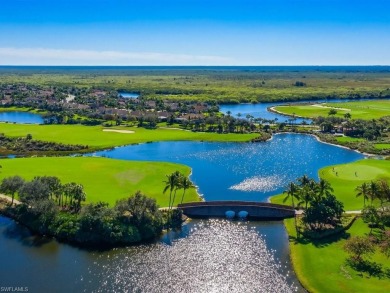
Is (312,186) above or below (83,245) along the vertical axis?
above

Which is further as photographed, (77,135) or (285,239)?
(77,135)

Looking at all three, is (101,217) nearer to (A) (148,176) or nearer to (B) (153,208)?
(B) (153,208)

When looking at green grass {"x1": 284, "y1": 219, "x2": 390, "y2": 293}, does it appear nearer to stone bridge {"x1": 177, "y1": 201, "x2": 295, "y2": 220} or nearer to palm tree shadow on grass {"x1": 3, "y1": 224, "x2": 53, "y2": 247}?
stone bridge {"x1": 177, "y1": 201, "x2": 295, "y2": 220}

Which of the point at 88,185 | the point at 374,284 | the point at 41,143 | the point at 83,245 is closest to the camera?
the point at 374,284

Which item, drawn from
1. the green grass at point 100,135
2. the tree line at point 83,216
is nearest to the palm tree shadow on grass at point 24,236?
the tree line at point 83,216

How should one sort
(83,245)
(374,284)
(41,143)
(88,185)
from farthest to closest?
(41,143)
(88,185)
(83,245)
(374,284)

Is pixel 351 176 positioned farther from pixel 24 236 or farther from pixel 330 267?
pixel 24 236

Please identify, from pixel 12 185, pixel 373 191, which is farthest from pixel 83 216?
pixel 373 191

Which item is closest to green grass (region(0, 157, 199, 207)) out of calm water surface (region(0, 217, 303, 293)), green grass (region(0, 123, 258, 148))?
calm water surface (region(0, 217, 303, 293))

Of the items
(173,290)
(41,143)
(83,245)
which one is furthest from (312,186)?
(41,143)

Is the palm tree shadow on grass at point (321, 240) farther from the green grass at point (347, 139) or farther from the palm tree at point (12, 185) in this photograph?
the green grass at point (347, 139)
